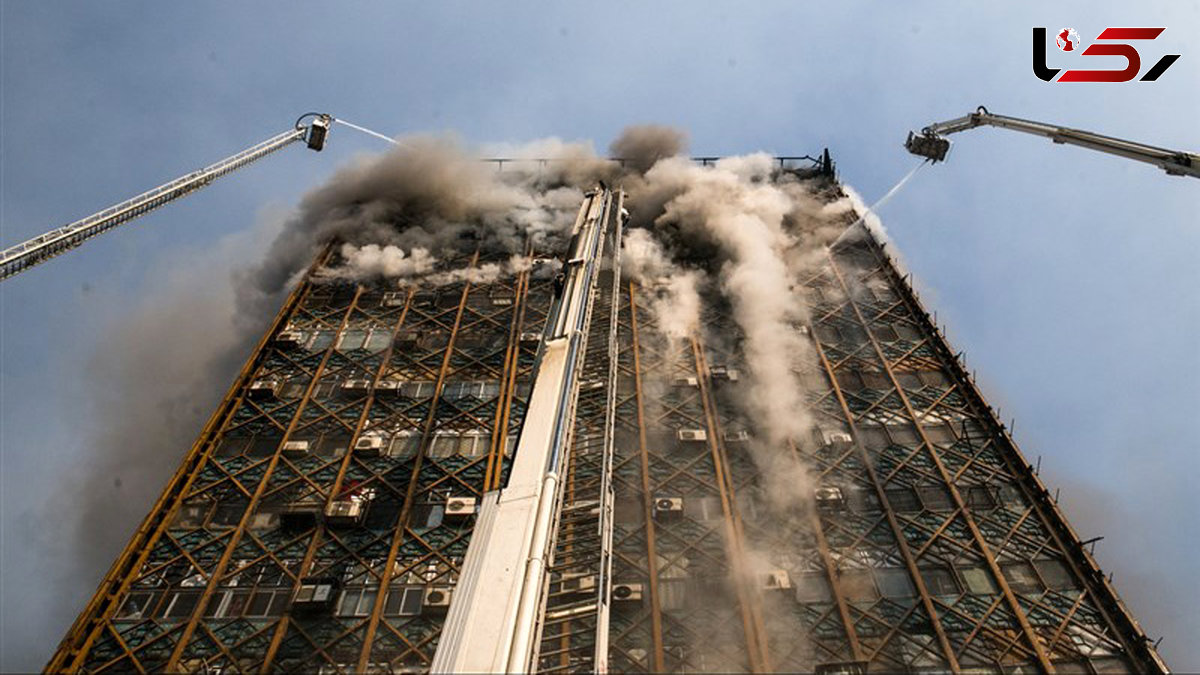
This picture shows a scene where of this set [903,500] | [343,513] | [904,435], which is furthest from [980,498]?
[343,513]

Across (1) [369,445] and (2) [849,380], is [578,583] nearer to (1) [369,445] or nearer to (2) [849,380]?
(1) [369,445]

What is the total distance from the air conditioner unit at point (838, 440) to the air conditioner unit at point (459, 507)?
33.8ft

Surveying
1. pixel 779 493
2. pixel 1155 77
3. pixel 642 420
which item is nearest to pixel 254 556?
pixel 642 420

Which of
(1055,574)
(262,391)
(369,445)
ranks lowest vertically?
(1055,574)

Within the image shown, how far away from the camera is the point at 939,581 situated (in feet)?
57.9

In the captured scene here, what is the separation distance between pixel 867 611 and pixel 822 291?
46.2 feet

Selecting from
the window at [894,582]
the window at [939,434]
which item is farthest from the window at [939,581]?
the window at [939,434]

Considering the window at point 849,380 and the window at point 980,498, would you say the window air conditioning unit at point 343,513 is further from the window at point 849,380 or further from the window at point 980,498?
the window at point 980,498

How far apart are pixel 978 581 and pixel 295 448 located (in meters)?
18.5

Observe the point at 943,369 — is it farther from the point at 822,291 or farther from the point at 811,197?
the point at 811,197

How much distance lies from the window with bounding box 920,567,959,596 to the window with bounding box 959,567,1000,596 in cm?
30

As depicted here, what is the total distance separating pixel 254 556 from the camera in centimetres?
1848

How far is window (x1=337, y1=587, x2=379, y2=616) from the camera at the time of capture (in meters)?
17.2

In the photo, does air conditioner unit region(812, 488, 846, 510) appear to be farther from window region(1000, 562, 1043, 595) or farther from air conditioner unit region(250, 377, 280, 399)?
air conditioner unit region(250, 377, 280, 399)
